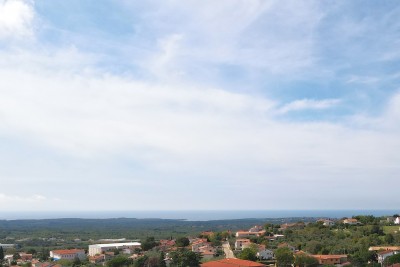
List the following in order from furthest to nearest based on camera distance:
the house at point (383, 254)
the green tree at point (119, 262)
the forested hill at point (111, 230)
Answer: the forested hill at point (111, 230), the green tree at point (119, 262), the house at point (383, 254)

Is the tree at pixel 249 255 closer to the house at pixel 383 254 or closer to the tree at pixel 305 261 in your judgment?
the tree at pixel 305 261

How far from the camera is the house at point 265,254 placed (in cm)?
4279

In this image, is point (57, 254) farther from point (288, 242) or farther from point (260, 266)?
point (260, 266)

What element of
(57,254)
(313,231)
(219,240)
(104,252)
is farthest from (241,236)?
(57,254)

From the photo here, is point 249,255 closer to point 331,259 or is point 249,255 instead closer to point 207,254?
point 207,254

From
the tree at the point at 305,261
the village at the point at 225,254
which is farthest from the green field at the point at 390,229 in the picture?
the tree at the point at 305,261

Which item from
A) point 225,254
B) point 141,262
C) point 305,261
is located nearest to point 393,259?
point 305,261

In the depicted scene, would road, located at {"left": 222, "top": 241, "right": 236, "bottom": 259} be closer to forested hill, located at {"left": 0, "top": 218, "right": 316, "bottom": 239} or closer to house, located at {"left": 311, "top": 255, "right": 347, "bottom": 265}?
house, located at {"left": 311, "top": 255, "right": 347, "bottom": 265}

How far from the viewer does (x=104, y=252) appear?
56.2 meters

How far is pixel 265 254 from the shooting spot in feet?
142

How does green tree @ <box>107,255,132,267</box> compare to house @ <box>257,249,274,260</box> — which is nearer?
green tree @ <box>107,255,132,267</box>

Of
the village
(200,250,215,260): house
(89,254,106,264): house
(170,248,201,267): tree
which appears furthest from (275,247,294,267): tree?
(89,254,106,264): house

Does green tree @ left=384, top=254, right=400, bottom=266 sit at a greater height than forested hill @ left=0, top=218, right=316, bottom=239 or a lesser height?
lesser

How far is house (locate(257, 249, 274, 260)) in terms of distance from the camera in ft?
140
